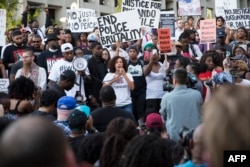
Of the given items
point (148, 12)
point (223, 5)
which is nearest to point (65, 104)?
point (148, 12)

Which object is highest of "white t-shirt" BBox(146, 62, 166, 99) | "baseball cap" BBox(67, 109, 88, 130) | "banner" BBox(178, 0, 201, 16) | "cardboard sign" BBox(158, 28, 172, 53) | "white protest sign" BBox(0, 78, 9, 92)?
"banner" BBox(178, 0, 201, 16)

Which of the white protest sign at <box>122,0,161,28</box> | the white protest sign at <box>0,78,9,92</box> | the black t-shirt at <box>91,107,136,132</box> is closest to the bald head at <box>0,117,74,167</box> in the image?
the black t-shirt at <box>91,107,136,132</box>

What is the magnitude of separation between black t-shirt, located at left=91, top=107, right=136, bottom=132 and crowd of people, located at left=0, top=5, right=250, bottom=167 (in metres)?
0.01

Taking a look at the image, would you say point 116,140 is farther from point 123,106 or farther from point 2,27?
point 2,27

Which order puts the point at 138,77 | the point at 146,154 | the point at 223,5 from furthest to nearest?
1. the point at 223,5
2. the point at 138,77
3. the point at 146,154

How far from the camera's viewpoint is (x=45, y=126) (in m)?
1.81

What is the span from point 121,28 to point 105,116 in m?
5.90

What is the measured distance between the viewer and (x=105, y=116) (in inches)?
273

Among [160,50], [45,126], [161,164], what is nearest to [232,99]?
[45,126]

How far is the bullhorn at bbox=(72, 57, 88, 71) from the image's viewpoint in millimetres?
10133

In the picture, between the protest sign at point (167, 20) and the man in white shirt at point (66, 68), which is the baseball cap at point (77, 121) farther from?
the protest sign at point (167, 20)

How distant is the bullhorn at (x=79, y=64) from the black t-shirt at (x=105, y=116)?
10.5 ft

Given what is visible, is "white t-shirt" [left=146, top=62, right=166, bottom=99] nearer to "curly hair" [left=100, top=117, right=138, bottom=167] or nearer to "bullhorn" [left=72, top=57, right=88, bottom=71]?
"bullhorn" [left=72, top=57, right=88, bottom=71]

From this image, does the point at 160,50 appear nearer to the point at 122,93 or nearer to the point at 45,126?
the point at 122,93
